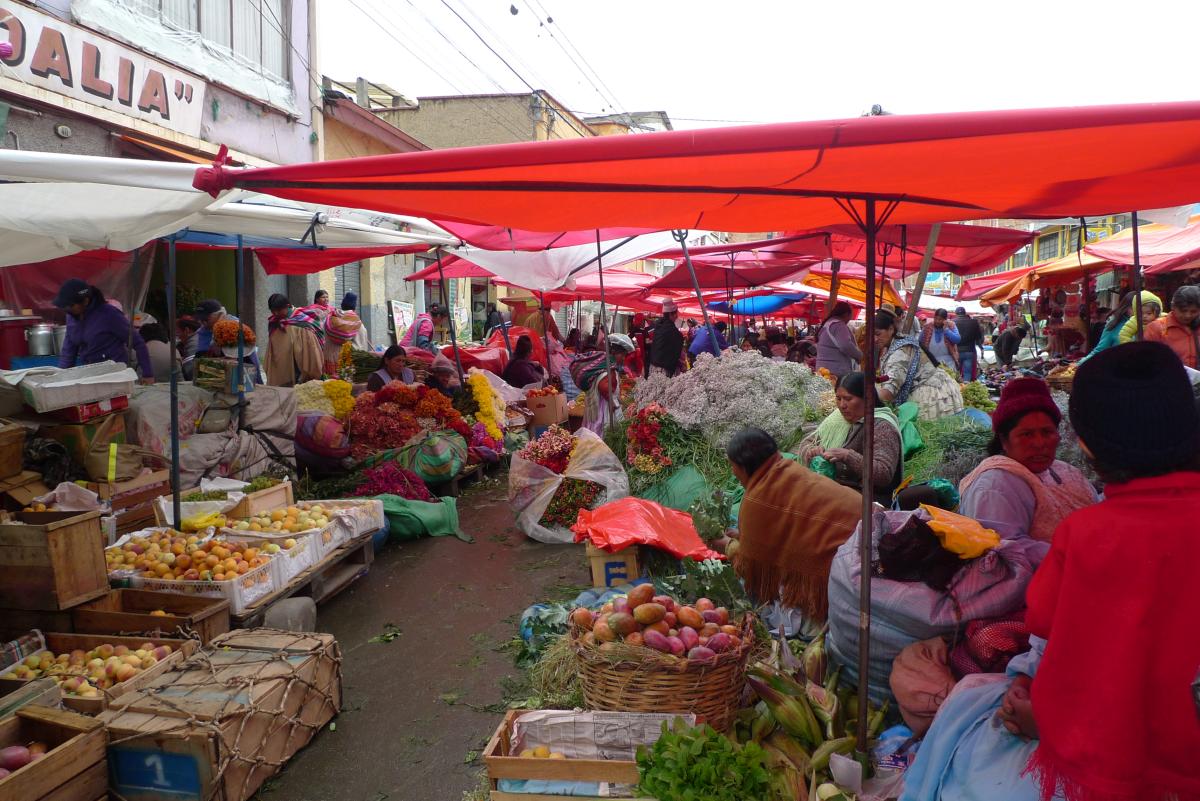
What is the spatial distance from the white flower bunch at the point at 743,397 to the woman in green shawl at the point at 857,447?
4.51ft

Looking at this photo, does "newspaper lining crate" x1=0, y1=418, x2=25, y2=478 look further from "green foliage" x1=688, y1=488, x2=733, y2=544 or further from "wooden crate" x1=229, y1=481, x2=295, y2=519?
"green foliage" x1=688, y1=488, x2=733, y2=544

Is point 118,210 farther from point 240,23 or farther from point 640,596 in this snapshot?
point 240,23

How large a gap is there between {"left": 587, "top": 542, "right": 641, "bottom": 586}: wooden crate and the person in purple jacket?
179 inches

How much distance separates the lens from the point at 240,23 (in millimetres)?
10867

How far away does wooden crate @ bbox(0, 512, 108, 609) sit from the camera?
12.4ft

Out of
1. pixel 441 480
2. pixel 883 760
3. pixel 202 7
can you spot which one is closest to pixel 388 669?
pixel 883 760

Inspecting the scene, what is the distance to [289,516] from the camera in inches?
211

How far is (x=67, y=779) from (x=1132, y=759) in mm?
3419

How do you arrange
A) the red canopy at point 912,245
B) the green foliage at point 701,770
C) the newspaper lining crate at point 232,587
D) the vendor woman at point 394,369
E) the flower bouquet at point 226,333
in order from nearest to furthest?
the green foliage at point 701,770, the newspaper lining crate at point 232,587, the red canopy at point 912,245, the flower bouquet at point 226,333, the vendor woman at point 394,369

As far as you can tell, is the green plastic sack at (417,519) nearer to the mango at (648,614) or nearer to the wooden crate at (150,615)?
the wooden crate at (150,615)

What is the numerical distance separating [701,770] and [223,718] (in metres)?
1.94

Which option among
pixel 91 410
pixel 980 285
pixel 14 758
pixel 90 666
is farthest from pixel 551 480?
pixel 980 285

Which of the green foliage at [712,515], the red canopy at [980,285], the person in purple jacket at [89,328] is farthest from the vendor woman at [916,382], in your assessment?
the red canopy at [980,285]

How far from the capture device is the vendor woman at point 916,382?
618cm
